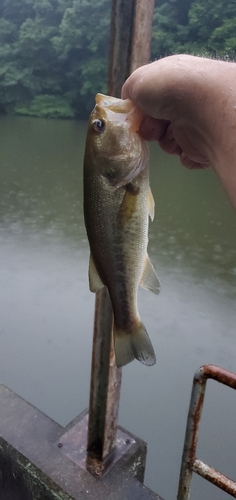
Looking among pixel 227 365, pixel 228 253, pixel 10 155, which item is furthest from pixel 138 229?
pixel 10 155

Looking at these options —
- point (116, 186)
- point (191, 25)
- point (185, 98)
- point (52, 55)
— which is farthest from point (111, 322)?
point (52, 55)

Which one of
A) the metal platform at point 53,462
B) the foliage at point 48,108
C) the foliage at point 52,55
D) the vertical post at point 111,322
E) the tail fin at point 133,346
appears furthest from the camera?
the foliage at point 48,108

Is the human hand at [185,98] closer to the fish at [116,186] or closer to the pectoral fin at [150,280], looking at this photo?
the fish at [116,186]

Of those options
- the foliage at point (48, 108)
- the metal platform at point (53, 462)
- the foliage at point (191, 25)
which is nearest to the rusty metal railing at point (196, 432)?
the metal platform at point (53, 462)

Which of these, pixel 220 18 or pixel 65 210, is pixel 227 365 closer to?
pixel 65 210

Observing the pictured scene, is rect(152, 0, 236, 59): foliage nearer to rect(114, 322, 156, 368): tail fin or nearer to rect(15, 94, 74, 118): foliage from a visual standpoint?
rect(15, 94, 74, 118): foliage

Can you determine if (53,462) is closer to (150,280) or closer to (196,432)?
(196,432)
